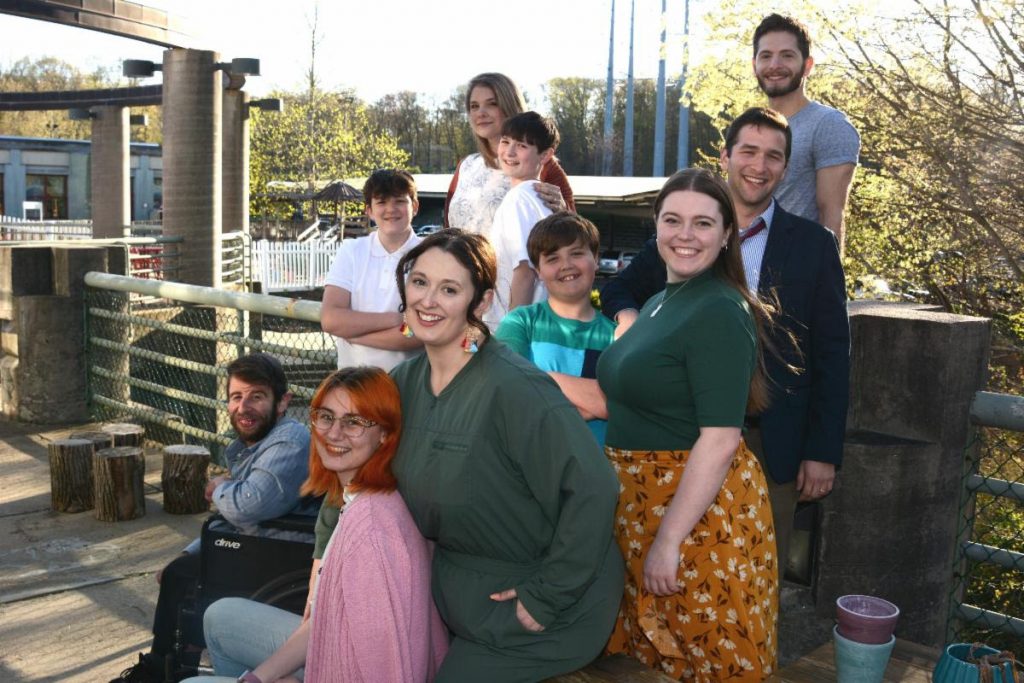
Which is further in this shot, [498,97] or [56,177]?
[56,177]

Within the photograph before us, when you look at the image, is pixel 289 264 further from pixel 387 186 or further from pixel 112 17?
pixel 387 186

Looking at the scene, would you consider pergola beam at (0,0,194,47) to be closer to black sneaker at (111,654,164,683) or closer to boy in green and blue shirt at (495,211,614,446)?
black sneaker at (111,654,164,683)

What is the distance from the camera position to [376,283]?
4332 millimetres

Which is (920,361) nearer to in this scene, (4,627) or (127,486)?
(4,627)

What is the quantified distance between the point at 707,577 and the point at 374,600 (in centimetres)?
78

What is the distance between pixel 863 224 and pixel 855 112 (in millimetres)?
1142

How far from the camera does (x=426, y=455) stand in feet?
8.33

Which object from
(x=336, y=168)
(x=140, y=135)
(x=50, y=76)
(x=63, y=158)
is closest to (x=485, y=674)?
(x=336, y=168)

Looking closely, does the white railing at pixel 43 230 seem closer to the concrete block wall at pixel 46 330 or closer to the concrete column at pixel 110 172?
the concrete column at pixel 110 172

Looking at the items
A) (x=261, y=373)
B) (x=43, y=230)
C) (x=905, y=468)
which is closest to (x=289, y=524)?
(x=261, y=373)

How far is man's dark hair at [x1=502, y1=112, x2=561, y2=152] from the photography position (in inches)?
149

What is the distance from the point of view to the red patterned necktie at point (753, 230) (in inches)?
123

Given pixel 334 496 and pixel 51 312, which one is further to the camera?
pixel 51 312

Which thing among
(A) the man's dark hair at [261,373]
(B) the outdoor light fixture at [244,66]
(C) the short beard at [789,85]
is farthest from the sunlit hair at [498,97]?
(B) the outdoor light fixture at [244,66]
